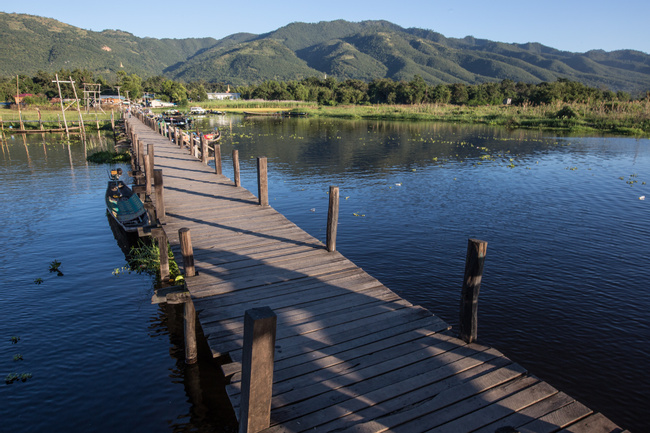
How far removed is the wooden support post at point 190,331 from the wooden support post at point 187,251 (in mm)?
703

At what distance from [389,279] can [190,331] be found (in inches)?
255

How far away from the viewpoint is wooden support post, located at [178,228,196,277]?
778 cm

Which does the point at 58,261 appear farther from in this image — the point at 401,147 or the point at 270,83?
the point at 270,83

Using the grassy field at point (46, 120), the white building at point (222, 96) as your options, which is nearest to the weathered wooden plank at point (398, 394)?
the grassy field at point (46, 120)

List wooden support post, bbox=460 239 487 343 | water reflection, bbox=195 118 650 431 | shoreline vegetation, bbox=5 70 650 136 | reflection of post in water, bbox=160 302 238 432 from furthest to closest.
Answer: shoreline vegetation, bbox=5 70 650 136 < water reflection, bbox=195 118 650 431 < reflection of post in water, bbox=160 302 238 432 < wooden support post, bbox=460 239 487 343

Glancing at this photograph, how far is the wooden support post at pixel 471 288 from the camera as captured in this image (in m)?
6.05

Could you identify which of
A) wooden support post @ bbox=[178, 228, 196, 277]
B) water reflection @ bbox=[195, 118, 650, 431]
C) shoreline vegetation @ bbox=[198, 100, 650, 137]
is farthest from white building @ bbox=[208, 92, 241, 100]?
wooden support post @ bbox=[178, 228, 196, 277]

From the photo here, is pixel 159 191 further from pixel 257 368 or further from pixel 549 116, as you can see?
pixel 549 116

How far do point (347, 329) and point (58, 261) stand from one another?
1235 centimetres

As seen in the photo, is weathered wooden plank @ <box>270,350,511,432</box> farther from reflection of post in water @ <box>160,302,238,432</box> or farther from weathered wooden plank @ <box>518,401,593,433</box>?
reflection of post in water @ <box>160,302,238,432</box>

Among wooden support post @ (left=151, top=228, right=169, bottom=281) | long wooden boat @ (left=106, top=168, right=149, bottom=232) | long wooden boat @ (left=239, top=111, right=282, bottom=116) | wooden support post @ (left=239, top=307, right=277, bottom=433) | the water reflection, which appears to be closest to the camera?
wooden support post @ (left=239, top=307, right=277, bottom=433)

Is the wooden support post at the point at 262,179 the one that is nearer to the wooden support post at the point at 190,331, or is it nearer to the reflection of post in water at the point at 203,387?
the reflection of post in water at the point at 203,387

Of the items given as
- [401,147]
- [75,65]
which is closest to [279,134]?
[401,147]

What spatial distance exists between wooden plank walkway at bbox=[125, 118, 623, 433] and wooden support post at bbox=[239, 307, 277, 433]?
35 cm
